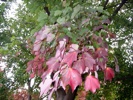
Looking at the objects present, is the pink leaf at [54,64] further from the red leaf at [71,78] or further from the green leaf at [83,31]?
the green leaf at [83,31]

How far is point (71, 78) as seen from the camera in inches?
40.3

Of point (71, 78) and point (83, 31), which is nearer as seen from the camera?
point (71, 78)

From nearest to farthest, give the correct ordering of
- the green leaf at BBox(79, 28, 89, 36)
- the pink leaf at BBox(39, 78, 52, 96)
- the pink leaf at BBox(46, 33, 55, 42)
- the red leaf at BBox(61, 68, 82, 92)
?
1. the red leaf at BBox(61, 68, 82, 92)
2. the pink leaf at BBox(39, 78, 52, 96)
3. the pink leaf at BBox(46, 33, 55, 42)
4. the green leaf at BBox(79, 28, 89, 36)

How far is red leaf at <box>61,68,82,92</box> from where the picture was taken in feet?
3.32

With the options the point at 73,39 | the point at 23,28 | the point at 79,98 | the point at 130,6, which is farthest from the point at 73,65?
the point at 79,98

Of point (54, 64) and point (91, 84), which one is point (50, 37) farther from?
point (91, 84)

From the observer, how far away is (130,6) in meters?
8.88

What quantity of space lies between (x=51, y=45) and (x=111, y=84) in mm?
8177

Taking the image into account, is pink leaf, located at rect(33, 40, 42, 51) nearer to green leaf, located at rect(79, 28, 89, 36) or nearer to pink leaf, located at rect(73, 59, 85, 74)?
green leaf, located at rect(79, 28, 89, 36)

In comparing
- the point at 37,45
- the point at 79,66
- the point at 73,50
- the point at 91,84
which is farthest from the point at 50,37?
the point at 91,84

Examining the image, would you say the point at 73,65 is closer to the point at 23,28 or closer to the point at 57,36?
the point at 57,36

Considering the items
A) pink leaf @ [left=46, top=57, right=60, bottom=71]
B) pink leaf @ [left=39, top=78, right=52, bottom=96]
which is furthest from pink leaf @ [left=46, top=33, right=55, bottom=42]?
pink leaf @ [left=39, top=78, right=52, bottom=96]

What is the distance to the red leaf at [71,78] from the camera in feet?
3.32

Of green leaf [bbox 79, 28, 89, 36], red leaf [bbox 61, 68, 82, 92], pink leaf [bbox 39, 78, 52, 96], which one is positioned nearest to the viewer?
red leaf [bbox 61, 68, 82, 92]
